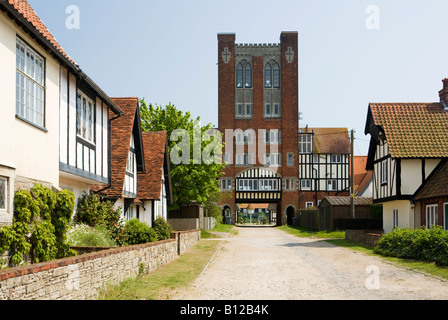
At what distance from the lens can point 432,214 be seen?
26734 mm

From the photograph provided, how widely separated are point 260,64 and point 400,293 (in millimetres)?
68990

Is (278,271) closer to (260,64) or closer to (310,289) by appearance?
(310,289)

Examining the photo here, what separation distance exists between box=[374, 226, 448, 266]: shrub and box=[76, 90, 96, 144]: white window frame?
39.8 feet

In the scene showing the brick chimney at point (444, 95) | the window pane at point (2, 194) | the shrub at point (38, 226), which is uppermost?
the brick chimney at point (444, 95)

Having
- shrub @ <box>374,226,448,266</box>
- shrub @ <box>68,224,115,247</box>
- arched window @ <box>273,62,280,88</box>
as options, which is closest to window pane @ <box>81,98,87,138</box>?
shrub @ <box>68,224,115,247</box>

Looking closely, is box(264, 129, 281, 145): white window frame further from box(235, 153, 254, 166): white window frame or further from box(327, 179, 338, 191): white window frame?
box(327, 179, 338, 191): white window frame

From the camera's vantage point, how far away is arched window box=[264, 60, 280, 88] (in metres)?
78.9

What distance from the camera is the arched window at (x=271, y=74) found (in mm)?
78875

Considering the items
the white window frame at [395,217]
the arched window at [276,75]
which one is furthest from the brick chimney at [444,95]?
the arched window at [276,75]

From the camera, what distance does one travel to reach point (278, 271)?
1698cm

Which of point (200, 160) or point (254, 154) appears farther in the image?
point (254, 154)

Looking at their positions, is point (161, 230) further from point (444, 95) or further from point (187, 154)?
point (444, 95)

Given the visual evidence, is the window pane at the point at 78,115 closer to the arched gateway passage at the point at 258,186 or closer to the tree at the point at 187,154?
the tree at the point at 187,154
